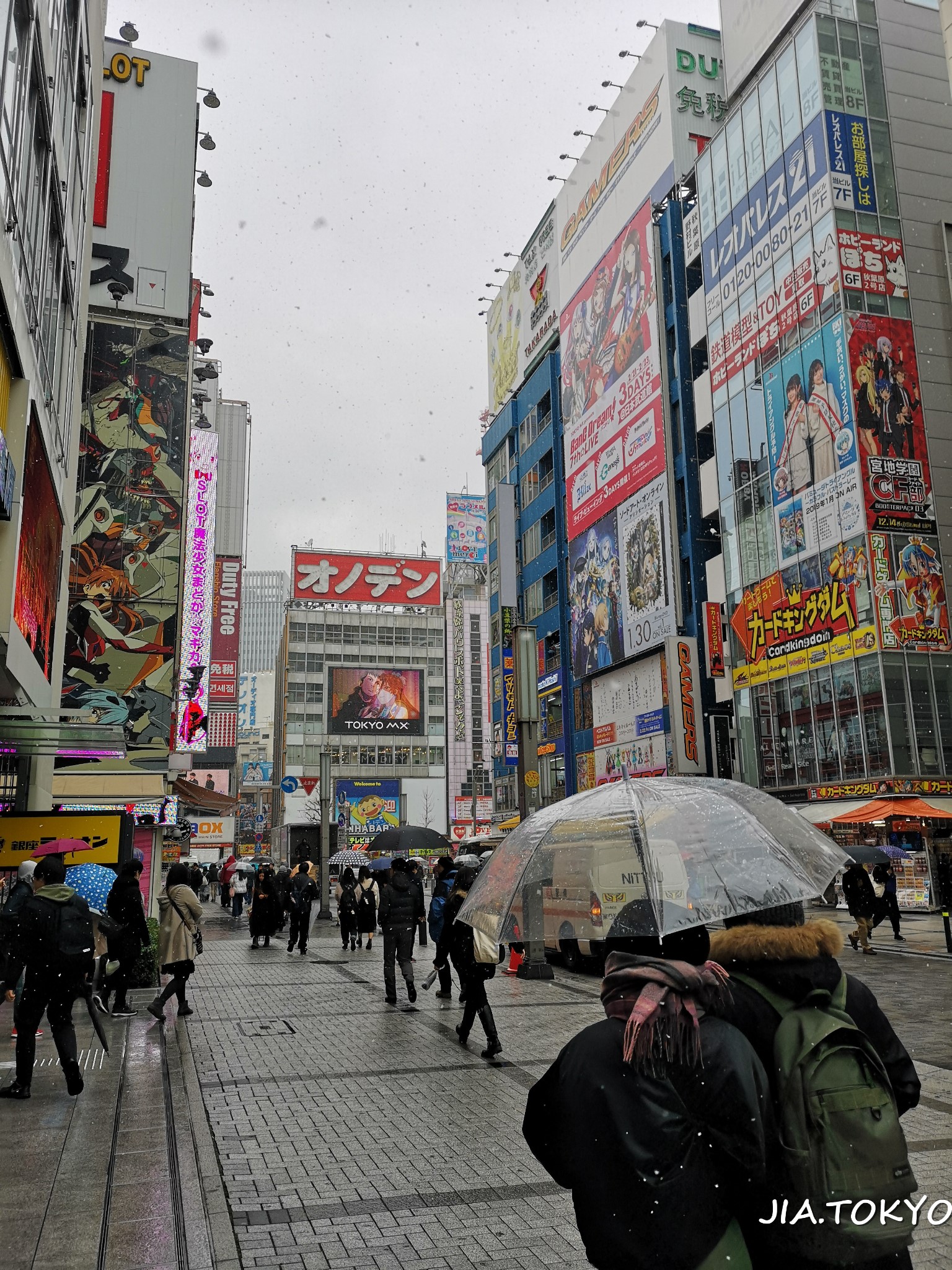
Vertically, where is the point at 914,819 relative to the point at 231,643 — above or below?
below

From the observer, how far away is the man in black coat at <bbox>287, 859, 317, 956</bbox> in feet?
63.9

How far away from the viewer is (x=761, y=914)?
2959mm

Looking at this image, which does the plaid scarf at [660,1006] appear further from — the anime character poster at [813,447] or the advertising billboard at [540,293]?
the advertising billboard at [540,293]

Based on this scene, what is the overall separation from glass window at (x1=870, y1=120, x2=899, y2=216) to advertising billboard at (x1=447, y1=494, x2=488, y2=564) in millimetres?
57648

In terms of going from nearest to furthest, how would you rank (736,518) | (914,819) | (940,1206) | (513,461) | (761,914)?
1. (761,914)
2. (940,1206)
3. (914,819)
4. (736,518)
5. (513,461)

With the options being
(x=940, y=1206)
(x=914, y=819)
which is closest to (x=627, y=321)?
(x=914, y=819)

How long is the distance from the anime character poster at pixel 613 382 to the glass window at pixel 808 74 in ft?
38.7

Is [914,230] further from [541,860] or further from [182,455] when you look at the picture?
[541,860]

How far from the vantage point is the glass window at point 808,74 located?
34.4 metres

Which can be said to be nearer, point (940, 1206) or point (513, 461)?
point (940, 1206)

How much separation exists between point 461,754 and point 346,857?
64565 millimetres

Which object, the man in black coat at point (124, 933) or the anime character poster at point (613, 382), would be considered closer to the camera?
the man in black coat at point (124, 933)

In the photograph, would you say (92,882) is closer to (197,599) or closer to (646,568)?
(197,599)

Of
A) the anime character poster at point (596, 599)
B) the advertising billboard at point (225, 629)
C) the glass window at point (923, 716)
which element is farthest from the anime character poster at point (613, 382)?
the advertising billboard at point (225, 629)
